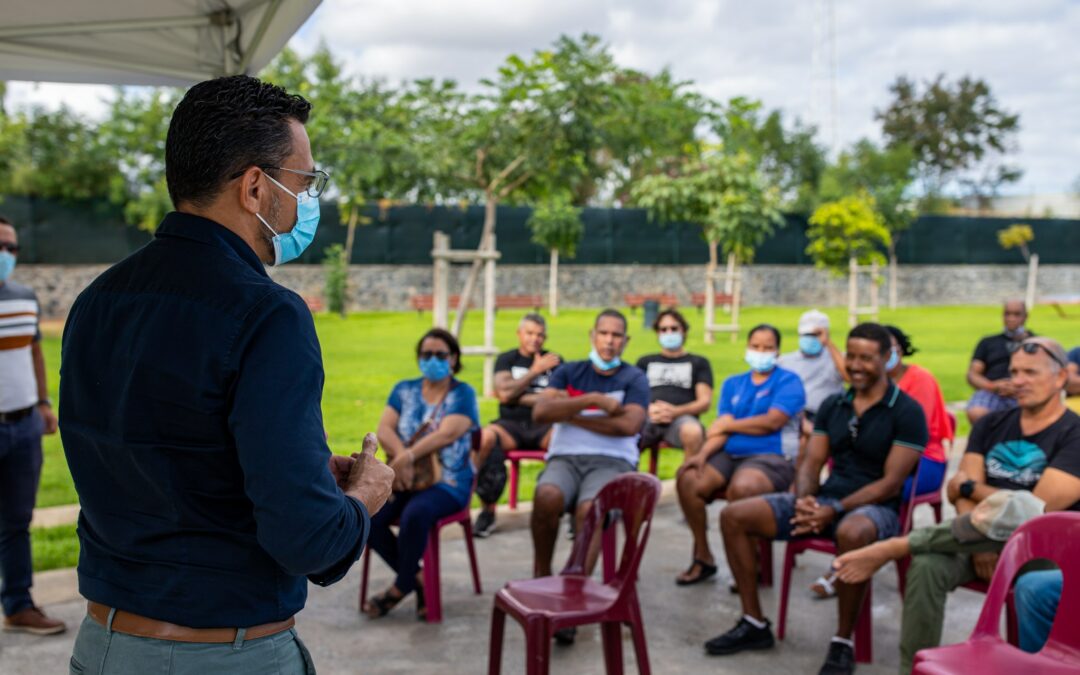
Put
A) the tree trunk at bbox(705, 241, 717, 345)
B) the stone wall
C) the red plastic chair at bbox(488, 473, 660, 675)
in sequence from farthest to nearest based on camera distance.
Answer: the stone wall
the tree trunk at bbox(705, 241, 717, 345)
the red plastic chair at bbox(488, 473, 660, 675)

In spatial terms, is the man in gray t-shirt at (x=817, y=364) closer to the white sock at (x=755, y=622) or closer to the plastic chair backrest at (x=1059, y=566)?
the white sock at (x=755, y=622)

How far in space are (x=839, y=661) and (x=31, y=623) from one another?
3357mm

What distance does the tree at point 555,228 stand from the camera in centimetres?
2739

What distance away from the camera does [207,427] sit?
58.9 inches

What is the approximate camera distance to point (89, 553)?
1634mm

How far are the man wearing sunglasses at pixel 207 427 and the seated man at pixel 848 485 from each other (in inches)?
118

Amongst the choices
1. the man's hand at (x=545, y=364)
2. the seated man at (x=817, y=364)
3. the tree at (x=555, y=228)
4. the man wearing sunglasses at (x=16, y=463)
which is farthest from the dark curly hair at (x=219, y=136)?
the tree at (x=555, y=228)

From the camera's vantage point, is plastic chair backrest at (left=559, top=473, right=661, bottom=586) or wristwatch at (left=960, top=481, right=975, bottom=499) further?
wristwatch at (left=960, top=481, right=975, bottom=499)

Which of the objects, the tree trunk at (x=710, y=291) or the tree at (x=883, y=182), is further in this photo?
the tree at (x=883, y=182)

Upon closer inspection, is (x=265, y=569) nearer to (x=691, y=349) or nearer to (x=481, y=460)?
(x=481, y=460)

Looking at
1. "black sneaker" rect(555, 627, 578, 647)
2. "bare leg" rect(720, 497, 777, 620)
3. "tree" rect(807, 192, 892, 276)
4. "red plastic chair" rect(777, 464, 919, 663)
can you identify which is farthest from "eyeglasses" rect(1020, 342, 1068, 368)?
"tree" rect(807, 192, 892, 276)

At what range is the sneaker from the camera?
4.18m

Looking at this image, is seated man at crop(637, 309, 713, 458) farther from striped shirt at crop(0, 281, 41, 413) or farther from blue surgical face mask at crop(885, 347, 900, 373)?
striped shirt at crop(0, 281, 41, 413)

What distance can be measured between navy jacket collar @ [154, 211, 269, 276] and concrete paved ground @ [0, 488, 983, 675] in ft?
9.14
